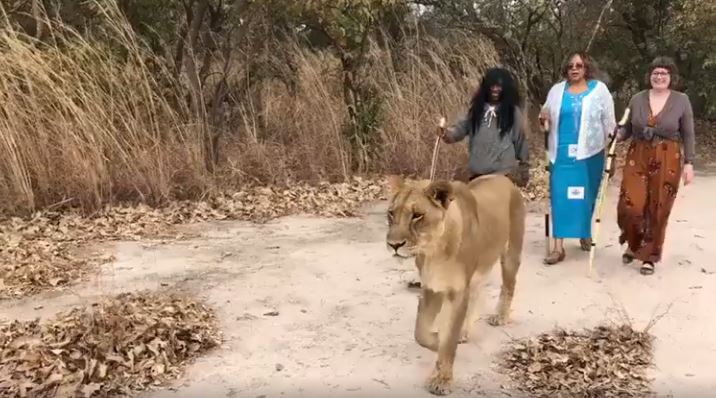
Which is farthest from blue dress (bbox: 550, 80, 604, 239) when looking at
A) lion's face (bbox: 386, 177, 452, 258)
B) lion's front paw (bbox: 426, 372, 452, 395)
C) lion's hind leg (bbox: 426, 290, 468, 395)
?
lion's face (bbox: 386, 177, 452, 258)

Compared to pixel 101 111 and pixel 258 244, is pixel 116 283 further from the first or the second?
pixel 101 111

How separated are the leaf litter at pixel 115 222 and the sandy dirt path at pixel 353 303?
0.28m

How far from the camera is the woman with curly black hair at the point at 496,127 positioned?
17.9ft

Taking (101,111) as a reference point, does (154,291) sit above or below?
below

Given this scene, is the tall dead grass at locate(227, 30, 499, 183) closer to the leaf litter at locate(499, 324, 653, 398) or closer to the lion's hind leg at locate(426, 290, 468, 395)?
the leaf litter at locate(499, 324, 653, 398)

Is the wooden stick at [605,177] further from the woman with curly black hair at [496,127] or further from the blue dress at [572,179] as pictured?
the woman with curly black hair at [496,127]

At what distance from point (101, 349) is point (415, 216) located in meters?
1.88

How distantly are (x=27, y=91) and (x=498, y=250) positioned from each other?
5.26m

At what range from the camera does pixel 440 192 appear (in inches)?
142

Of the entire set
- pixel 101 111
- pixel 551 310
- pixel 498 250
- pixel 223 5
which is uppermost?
pixel 223 5

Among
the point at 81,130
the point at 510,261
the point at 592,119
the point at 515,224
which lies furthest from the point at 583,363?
the point at 81,130

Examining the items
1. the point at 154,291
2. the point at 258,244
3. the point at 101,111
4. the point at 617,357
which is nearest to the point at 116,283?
the point at 154,291

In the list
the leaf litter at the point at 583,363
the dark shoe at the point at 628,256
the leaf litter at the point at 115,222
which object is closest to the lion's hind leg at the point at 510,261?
the leaf litter at the point at 583,363

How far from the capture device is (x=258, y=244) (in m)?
6.82
